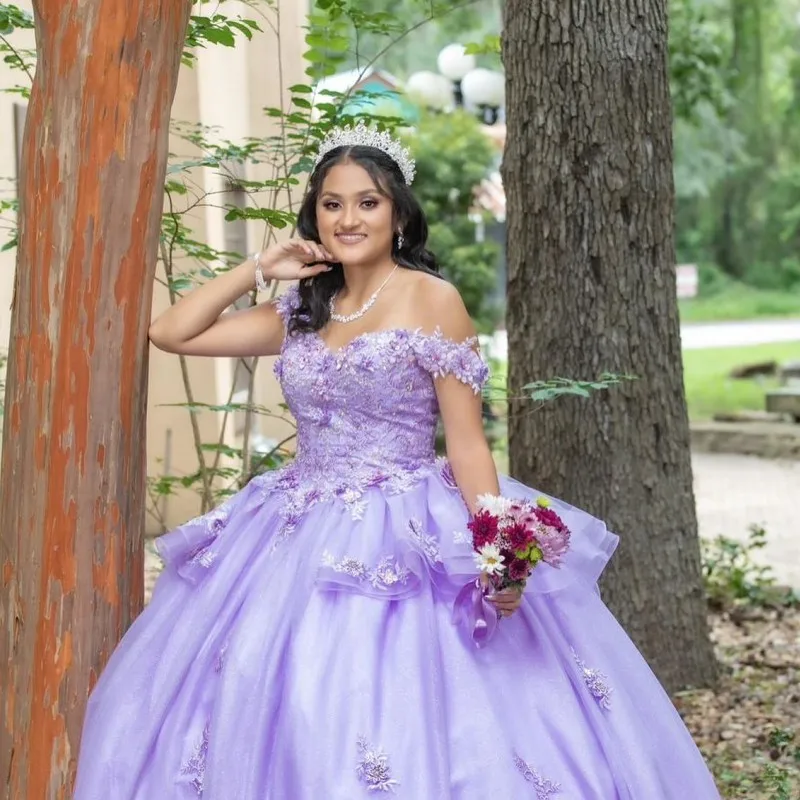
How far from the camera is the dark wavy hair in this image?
283 centimetres

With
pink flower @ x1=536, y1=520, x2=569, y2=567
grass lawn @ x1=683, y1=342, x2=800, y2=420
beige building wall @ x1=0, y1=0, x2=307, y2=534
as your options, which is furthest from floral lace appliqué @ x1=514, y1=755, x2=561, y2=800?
grass lawn @ x1=683, y1=342, x2=800, y2=420

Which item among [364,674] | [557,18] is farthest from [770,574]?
[364,674]

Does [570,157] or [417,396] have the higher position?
Answer: [570,157]

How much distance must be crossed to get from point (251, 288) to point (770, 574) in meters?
A: 4.91

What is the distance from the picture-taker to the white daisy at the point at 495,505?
2461 millimetres

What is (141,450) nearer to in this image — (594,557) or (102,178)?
(102,178)

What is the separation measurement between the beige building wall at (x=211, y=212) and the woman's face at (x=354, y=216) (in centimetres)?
432

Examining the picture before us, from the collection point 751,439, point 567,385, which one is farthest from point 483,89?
point 567,385

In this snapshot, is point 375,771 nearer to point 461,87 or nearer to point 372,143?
point 372,143

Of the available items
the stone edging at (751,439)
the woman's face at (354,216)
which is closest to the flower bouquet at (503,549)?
the woman's face at (354,216)

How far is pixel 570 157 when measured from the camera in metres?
4.30

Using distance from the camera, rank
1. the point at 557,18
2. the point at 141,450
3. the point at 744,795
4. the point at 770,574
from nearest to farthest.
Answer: the point at 141,450 < the point at 744,795 < the point at 557,18 < the point at 770,574

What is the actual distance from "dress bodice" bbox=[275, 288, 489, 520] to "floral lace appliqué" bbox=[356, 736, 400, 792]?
63 cm

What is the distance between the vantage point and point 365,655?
94.7 inches
